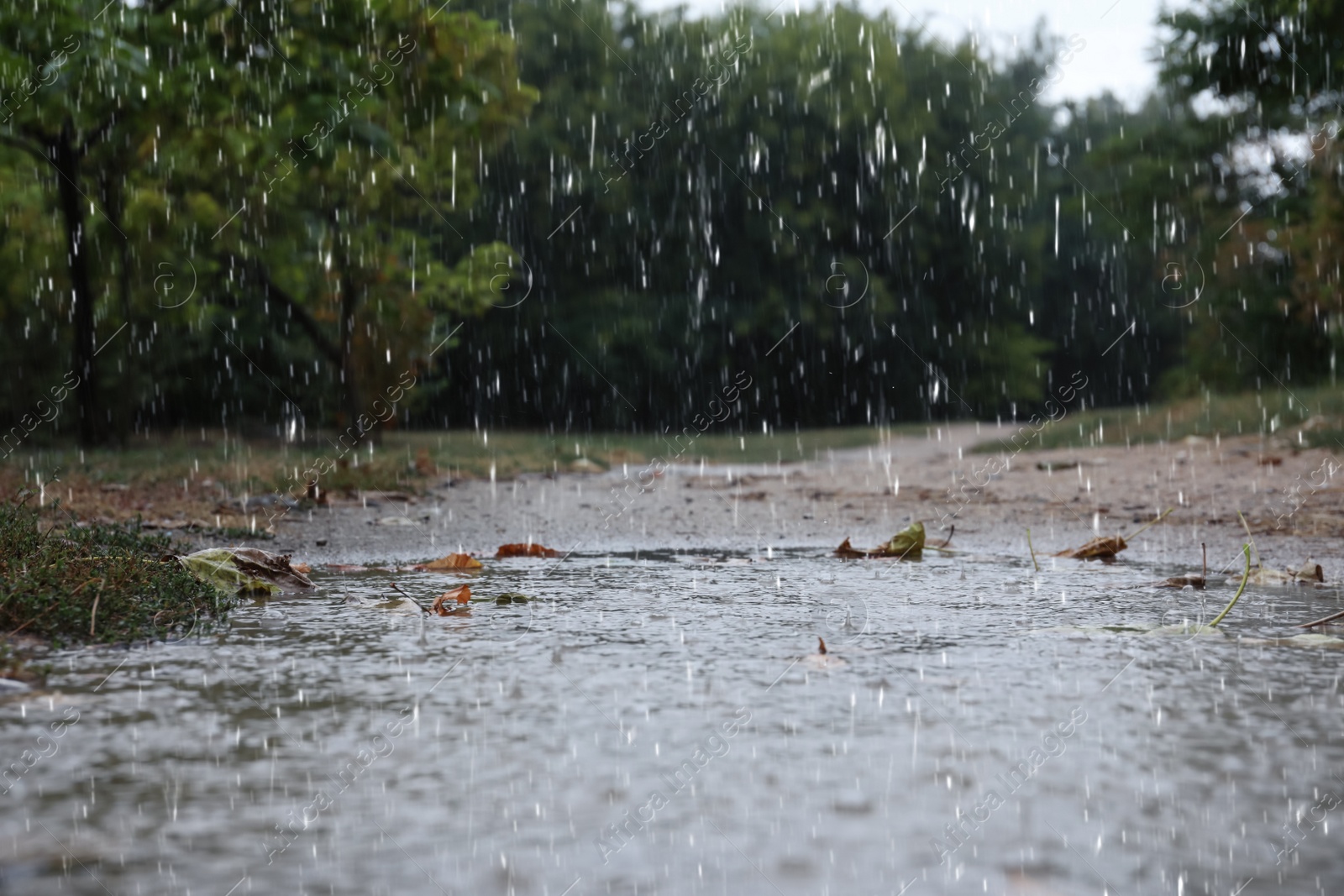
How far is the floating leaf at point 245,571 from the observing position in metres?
4.70

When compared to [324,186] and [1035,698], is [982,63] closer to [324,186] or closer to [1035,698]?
[324,186]

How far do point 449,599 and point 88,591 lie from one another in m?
1.11

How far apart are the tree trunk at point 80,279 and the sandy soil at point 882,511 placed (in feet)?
18.8

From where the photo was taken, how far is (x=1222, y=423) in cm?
1518

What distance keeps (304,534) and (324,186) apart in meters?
12.5

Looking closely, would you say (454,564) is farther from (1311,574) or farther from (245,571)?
(1311,574)

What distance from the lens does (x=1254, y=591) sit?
4816mm

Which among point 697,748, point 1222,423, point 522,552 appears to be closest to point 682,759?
point 697,748

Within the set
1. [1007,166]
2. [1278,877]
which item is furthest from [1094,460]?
[1007,166]

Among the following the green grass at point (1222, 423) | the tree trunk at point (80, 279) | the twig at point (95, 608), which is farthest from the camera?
the tree trunk at point (80, 279)

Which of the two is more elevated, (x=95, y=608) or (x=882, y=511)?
(x=95, y=608)

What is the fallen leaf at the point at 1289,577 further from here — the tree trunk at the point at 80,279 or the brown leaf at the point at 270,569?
the tree trunk at the point at 80,279

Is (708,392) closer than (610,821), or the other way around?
(610,821)

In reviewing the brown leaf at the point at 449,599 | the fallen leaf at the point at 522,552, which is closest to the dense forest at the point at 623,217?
the fallen leaf at the point at 522,552
